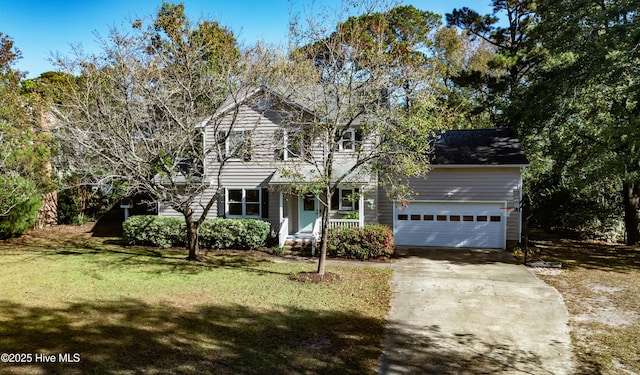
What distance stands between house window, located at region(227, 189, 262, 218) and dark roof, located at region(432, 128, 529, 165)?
743cm

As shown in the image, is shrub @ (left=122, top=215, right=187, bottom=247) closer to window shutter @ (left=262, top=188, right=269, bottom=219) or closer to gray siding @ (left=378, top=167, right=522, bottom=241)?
window shutter @ (left=262, top=188, right=269, bottom=219)

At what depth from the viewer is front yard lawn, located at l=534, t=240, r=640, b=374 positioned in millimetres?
6488

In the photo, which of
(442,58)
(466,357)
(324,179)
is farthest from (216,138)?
(442,58)

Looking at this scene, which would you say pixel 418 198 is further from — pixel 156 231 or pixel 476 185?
pixel 156 231

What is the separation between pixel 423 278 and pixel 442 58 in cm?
2320

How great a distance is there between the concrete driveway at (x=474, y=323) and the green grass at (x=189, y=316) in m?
0.47

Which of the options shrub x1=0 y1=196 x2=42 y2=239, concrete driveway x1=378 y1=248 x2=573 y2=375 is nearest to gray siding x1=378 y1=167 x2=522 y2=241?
concrete driveway x1=378 y1=248 x2=573 y2=375

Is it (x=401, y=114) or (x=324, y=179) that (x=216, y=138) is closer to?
(x=324, y=179)

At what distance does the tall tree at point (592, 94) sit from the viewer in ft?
43.0

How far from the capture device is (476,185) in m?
16.8

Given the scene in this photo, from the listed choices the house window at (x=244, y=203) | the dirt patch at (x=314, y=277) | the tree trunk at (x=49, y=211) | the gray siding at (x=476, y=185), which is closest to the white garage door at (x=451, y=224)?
the gray siding at (x=476, y=185)

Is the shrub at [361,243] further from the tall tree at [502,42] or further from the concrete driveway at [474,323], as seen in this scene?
the tall tree at [502,42]

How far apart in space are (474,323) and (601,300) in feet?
12.3

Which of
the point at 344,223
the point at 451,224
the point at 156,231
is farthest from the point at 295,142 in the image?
the point at 451,224
